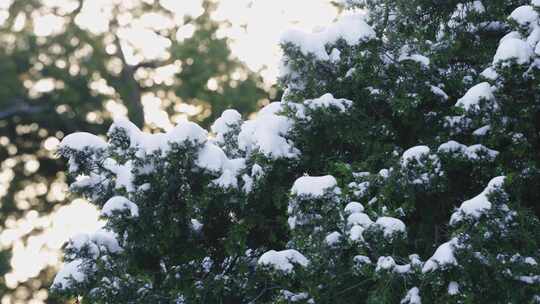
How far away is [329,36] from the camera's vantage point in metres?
7.00

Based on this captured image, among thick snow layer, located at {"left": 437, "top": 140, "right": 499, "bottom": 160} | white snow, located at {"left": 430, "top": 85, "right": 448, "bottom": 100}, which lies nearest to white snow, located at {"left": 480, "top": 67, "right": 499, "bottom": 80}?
thick snow layer, located at {"left": 437, "top": 140, "right": 499, "bottom": 160}

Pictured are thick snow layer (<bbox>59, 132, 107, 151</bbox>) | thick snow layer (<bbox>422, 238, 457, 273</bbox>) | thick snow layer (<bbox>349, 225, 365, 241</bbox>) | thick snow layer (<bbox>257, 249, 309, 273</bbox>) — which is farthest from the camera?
thick snow layer (<bbox>59, 132, 107, 151</bbox>)

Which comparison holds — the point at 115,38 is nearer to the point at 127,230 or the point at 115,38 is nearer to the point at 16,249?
the point at 16,249

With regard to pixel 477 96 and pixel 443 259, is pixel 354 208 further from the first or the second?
pixel 477 96

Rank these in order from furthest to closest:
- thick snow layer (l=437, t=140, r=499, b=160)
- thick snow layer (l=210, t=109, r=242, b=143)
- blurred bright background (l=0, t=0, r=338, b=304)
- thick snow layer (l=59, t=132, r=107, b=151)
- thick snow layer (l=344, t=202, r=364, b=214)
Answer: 1. blurred bright background (l=0, t=0, r=338, b=304)
2. thick snow layer (l=210, t=109, r=242, b=143)
3. thick snow layer (l=59, t=132, r=107, b=151)
4. thick snow layer (l=437, t=140, r=499, b=160)
5. thick snow layer (l=344, t=202, r=364, b=214)

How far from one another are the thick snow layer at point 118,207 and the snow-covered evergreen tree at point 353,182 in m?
0.02

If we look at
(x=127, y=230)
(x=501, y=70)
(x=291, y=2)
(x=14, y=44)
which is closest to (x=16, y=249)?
(x=14, y=44)

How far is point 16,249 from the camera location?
928 inches

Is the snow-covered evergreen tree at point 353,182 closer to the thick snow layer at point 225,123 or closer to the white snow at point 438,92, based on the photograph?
the white snow at point 438,92

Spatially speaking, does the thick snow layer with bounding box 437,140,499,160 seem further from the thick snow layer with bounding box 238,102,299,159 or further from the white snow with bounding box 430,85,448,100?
the thick snow layer with bounding box 238,102,299,159

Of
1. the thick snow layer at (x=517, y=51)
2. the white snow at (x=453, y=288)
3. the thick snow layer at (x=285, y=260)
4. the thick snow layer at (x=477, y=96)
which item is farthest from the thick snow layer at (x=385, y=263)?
the thick snow layer at (x=517, y=51)

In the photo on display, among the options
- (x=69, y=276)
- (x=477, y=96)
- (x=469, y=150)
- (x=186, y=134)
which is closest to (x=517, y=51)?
(x=477, y=96)

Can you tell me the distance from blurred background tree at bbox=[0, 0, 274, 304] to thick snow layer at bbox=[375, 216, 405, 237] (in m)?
16.0

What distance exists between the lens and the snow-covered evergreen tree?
5.68 meters
